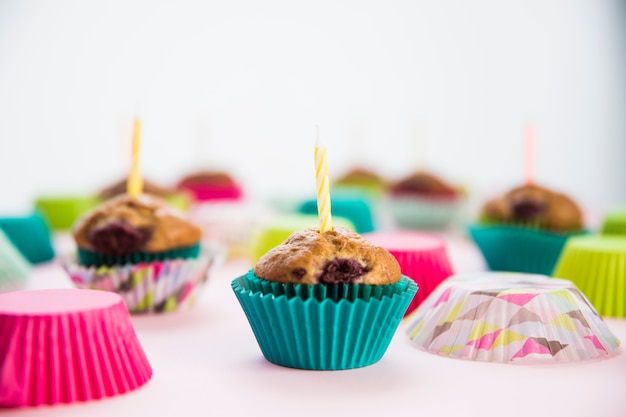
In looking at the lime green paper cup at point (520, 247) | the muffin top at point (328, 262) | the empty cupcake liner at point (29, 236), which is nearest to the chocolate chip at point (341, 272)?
the muffin top at point (328, 262)

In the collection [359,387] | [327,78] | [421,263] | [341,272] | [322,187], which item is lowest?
[359,387]

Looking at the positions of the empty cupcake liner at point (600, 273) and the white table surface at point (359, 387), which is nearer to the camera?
the white table surface at point (359, 387)

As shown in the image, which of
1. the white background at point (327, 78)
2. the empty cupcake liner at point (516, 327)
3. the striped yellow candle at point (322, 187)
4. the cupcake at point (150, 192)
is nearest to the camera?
the striped yellow candle at point (322, 187)

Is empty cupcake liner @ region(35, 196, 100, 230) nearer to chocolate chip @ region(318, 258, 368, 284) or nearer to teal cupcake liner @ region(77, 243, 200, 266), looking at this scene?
teal cupcake liner @ region(77, 243, 200, 266)

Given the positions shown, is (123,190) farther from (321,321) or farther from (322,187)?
(321,321)

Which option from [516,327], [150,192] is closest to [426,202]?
[150,192]

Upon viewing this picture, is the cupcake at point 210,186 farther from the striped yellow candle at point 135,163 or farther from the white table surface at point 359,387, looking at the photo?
the white table surface at point 359,387

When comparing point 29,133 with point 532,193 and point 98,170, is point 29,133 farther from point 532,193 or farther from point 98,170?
point 532,193

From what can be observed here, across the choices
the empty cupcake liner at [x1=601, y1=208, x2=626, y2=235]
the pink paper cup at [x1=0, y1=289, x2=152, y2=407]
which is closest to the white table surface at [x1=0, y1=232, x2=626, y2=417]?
the pink paper cup at [x1=0, y1=289, x2=152, y2=407]
